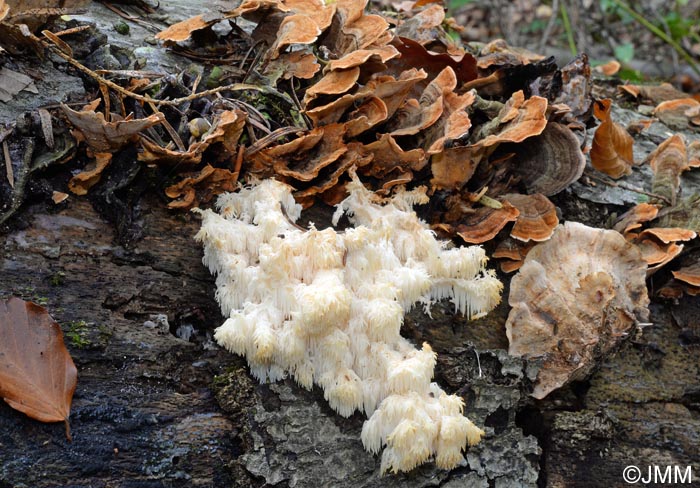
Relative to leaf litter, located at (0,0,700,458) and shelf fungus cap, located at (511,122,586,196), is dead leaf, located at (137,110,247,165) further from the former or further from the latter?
shelf fungus cap, located at (511,122,586,196)

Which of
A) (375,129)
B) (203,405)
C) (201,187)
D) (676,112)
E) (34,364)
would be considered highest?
(375,129)

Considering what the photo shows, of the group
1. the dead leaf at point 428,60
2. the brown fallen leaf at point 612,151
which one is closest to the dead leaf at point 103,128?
the dead leaf at point 428,60

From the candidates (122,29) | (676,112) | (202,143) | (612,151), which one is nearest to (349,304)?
(202,143)

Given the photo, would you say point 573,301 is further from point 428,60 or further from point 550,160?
point 428,60

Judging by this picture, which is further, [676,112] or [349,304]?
[676,112]

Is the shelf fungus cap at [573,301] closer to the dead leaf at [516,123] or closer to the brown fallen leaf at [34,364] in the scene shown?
the dead leaf at [516,123]

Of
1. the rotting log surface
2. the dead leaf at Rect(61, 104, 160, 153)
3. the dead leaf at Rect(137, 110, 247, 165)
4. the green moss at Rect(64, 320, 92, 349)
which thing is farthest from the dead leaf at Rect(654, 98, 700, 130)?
the green moss at Rect(64, 320, 92, 349)
